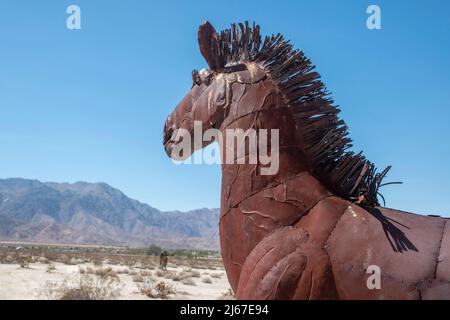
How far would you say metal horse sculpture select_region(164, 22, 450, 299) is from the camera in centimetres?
286

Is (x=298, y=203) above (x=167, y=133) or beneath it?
beneath

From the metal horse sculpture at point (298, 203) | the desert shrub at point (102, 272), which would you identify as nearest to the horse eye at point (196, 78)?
the metal horse sculpture at point (298, 203)

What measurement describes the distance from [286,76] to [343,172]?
0.87 m

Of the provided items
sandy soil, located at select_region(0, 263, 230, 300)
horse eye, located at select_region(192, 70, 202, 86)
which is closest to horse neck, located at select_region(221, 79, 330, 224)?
horse eye, located at select_region(192, 70, 202, 86)

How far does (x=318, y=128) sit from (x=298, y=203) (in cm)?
67

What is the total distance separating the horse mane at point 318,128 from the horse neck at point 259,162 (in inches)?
3.2

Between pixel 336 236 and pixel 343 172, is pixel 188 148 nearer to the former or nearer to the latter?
pixel 343 172

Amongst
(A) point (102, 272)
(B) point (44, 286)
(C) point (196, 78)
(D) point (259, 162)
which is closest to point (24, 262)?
(A) point (102, 272)

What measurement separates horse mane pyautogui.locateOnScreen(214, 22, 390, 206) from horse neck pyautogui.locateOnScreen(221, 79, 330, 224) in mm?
81

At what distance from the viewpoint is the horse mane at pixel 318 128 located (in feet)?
11.5

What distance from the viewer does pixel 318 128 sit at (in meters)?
3.58

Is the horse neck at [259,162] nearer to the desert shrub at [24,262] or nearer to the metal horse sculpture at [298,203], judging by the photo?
the metal horse sculpture at [298,203]

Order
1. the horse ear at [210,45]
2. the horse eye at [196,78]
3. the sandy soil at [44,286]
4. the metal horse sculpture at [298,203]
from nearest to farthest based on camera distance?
the metal horse sculpture at [298,203]
the horse ear at [210,45]
the horse eye at [196,78]
the sandy soil at [44,286]

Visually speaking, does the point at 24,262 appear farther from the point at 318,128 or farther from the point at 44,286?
the point at 318,128
